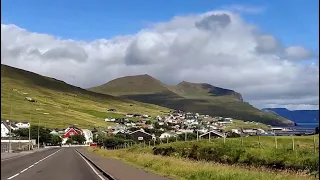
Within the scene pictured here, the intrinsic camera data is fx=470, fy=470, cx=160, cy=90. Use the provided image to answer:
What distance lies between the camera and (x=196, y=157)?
47.2 meters

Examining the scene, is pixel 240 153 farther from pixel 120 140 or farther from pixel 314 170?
pixel 120 140

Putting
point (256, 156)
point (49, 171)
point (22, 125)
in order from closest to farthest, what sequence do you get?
point (49, 171) < point (256, 156) < point (22, 125)

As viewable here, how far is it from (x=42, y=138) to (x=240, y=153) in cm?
14646

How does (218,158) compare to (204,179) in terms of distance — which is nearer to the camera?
(204,179)

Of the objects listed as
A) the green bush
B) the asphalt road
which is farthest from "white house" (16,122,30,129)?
the asphalt road

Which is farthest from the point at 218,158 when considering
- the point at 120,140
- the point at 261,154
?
the point at 120,140

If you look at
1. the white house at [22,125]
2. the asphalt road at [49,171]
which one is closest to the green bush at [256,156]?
the asphalt road at [49,171]

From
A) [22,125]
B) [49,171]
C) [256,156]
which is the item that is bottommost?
[49,171]

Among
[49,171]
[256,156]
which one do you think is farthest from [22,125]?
[256,156]

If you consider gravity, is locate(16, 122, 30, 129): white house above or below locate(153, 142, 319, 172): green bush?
above

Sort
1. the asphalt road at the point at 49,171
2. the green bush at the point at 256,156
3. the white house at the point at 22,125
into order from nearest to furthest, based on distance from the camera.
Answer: the asphalt road at the point at 49,171 → the green bush at the point at 256,156 → the white house at the point at 22,125

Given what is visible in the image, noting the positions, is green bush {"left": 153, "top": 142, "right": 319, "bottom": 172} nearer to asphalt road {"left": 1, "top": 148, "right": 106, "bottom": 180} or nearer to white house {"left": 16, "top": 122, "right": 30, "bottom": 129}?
asphalt road {"left": 1, "top": 148, "right": 106, "bottom": 180}

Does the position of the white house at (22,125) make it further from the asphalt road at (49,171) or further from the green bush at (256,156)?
the asphalt road at (49,171)

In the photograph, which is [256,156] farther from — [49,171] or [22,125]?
[22,125]
